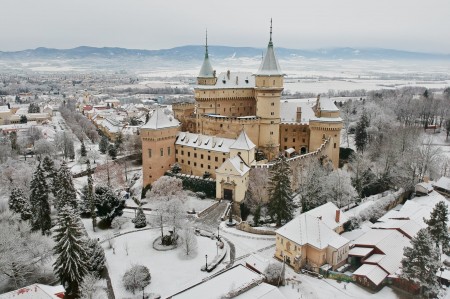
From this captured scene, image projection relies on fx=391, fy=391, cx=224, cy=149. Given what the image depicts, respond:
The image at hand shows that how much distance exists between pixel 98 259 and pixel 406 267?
1152 inches

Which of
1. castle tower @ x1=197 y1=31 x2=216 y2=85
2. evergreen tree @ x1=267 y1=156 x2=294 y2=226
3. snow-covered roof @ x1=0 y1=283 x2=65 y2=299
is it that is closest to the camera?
snow-covered roof @ x1=0 y1=283 x2=65 y2=299

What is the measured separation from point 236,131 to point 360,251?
3097 centimetres

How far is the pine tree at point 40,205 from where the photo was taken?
49094mm

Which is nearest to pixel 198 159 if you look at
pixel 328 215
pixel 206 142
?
pixel 206 142

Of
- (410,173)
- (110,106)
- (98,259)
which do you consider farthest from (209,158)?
(110,106)

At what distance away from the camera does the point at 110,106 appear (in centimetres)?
17050

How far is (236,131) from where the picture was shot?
217ft

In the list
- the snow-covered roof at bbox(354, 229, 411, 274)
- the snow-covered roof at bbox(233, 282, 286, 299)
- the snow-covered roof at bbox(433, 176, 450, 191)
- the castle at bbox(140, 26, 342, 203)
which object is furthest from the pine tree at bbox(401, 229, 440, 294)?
the snow-covered roof at bbox(433, 176, 450, 191)

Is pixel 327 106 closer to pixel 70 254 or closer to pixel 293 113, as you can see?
pixel 293 113

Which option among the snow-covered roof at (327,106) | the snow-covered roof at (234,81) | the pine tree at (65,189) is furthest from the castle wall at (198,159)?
the snow-covered roof at (327,106)

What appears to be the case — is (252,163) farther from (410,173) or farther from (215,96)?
(410,173)

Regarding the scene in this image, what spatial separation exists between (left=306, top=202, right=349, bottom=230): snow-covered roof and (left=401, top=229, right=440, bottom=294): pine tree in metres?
10.8

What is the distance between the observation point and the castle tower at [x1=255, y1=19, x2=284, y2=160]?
64.1 m

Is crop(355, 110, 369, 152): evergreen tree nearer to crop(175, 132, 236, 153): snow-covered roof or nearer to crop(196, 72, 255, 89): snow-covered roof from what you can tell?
crop(196, 72, 255, 89): snow-covered roof
